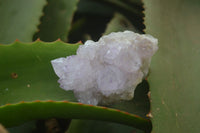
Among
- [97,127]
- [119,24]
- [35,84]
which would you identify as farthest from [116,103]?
[119,24]

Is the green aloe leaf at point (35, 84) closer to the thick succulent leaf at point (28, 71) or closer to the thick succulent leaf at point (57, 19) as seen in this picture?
the thick succulent leaf at point (28, 71)

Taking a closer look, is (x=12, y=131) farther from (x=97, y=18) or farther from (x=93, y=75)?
(x=97, y=18)

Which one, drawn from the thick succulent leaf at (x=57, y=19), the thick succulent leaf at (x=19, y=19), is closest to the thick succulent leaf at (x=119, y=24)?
the thick succulent leaf at (x=57, y=19)

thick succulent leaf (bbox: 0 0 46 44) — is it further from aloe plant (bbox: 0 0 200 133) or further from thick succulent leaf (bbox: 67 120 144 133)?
thick succulent leaf (bbox: 67 120 144 133)

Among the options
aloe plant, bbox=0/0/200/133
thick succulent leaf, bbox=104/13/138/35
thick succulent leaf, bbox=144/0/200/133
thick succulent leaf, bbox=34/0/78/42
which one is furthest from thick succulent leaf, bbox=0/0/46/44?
thick succulent leaf, bbox=144/0/200/133

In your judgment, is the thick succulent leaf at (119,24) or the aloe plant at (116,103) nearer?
the aloe plant at (116,103)

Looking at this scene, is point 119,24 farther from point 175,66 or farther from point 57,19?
point 175,66
